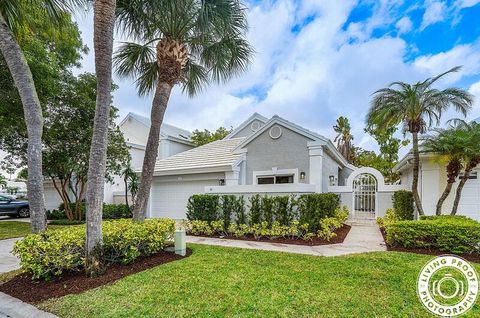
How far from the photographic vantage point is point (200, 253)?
719cm

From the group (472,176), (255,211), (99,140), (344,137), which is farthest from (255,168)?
(344,137)

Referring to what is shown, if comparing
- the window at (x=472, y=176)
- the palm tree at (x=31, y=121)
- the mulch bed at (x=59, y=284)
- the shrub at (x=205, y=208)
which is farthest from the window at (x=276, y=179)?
the palm tree at (x=31, y=121)

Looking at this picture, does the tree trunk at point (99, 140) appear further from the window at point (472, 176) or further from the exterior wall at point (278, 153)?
the window at point (472, 176)

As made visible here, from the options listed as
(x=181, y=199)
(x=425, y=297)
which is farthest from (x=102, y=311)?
(x=181, y=199)

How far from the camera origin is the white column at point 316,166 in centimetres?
1155

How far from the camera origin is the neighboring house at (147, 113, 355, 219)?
11594 mm

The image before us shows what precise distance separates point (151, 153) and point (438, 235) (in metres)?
8.48

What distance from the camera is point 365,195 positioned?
14.2 metres

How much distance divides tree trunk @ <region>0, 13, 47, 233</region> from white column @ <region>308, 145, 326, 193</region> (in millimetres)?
9717

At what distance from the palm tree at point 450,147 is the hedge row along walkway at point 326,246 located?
350cm

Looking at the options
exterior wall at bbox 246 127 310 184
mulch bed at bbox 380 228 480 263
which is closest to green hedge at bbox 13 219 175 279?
mulch bed at bbox 380 228 480 263

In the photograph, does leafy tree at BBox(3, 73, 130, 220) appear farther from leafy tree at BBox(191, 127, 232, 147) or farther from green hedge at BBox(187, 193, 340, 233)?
leafy tree at BBox(191, 127, 232, 147)

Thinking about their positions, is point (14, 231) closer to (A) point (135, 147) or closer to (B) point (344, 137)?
(A) point (135, 147)

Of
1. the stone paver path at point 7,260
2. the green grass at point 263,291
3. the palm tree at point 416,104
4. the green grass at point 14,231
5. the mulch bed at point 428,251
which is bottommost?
the green grass at point 14,231
